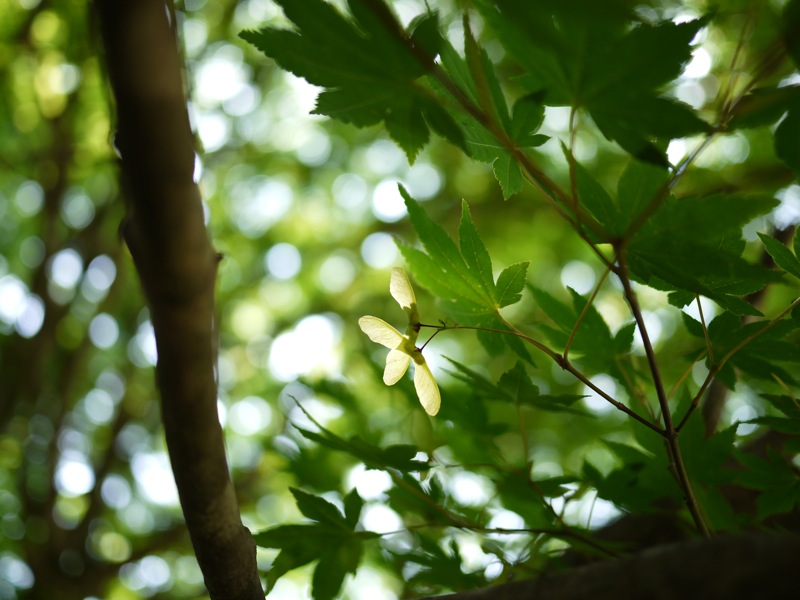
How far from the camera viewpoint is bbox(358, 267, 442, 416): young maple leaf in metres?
0.54

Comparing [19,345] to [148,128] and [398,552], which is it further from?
[148,128]

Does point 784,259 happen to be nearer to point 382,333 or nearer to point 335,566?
point 382,333

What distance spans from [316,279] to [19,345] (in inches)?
58.6

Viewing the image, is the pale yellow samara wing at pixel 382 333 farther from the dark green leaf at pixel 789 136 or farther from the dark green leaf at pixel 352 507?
the dark green leaf at pixel 789 136

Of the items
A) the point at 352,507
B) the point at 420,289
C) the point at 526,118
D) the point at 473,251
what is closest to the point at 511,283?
the point at 473,251

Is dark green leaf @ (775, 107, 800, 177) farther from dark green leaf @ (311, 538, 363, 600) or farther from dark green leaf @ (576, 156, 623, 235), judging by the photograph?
dark green leaf @ (311, 538, 363, 600)

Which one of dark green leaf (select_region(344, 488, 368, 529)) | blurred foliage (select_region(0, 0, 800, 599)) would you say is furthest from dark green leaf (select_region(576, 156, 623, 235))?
dark green leaf (select_region(344, 488, 368, 529))

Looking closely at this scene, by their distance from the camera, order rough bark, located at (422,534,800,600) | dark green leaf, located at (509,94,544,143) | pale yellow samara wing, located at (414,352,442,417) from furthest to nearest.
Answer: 1. pale yellow samara wing, located at (414,352,442,417)
2. dark green leaf, located at (509,94,544,143)
3. rough bark, located at (422,534,800,600)

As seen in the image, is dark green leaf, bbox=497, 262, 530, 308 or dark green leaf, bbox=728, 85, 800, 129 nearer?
dark green leaf, bbox=728, 85, 800, 129

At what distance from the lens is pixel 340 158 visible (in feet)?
11.4

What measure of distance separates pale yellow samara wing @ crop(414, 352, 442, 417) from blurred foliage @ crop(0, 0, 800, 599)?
0.04 metres

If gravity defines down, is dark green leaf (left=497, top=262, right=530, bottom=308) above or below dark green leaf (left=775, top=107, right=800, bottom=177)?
below

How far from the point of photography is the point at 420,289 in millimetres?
3070

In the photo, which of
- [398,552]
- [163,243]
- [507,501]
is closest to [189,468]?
[163,243]
